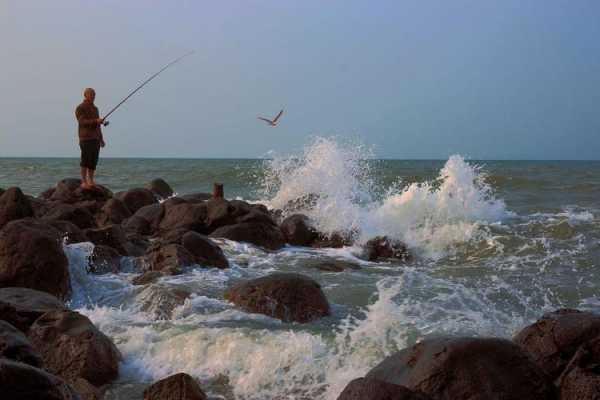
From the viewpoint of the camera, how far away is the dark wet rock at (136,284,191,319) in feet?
21.3

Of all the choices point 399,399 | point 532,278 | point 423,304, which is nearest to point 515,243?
point 532,278

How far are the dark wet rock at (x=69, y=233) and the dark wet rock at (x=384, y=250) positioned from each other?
412 cm

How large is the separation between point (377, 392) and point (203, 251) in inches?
212

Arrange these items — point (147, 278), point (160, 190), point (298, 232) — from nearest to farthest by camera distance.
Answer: point (147, 278), point (298, 232), point (160, 190)

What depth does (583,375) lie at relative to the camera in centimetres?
375

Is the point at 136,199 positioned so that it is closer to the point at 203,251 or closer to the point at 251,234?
the point at 251,234

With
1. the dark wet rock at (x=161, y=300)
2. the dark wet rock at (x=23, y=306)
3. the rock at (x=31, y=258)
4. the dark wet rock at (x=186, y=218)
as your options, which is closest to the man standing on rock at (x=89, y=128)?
the dark wet rock at (x=186, y=218)

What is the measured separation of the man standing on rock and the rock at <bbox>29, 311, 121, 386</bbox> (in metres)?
6.65

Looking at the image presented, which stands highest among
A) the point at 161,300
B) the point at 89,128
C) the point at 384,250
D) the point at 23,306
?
the point at 89,128

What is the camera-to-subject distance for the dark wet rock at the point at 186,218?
11469 millimetres

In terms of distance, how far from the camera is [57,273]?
22.8 feet

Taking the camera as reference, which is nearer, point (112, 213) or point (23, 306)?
point (23, 306)

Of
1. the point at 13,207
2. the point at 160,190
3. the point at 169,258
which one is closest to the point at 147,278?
the point at 169,258

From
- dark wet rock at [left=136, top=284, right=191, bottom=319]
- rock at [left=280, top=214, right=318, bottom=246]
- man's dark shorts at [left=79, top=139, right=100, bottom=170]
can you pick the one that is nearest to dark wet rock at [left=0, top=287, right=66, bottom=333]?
dark wet rock at [left=136, top=284, right=191, bottom=319]
